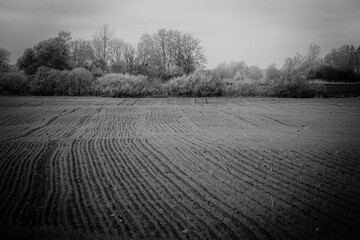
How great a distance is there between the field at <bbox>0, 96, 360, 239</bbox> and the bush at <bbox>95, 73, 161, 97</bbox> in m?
26.9

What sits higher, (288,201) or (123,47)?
(123,47)

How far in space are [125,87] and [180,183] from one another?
131 feet

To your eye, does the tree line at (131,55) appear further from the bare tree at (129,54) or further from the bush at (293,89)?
the bush at (293,89)

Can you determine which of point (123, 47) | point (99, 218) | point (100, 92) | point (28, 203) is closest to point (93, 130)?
point (28, 203)

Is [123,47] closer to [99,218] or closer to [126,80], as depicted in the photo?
[126,80]

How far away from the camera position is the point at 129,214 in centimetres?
1013

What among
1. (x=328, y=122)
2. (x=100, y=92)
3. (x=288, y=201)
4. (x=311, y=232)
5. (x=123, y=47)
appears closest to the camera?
(x=311, y=232)

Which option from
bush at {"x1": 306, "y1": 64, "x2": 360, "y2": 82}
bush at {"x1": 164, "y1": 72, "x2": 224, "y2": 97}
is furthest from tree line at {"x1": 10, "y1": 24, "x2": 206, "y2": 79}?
bush at {"x1": 306, "y1": 64, "x2": 360, "y2": 82}

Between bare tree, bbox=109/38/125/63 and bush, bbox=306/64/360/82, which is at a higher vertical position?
bare tree, bbox=109/38/125/63

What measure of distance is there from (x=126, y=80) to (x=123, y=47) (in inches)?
1434

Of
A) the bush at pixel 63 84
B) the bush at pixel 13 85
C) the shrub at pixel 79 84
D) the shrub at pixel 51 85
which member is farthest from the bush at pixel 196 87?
the bush at pixel 13 85

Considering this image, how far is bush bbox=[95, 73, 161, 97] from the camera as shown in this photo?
5003 cm

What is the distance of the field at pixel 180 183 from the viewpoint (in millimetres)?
9227

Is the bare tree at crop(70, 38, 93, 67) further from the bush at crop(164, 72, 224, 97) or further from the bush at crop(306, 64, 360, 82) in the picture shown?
the bush at crop(306, 64, 360, 82)
